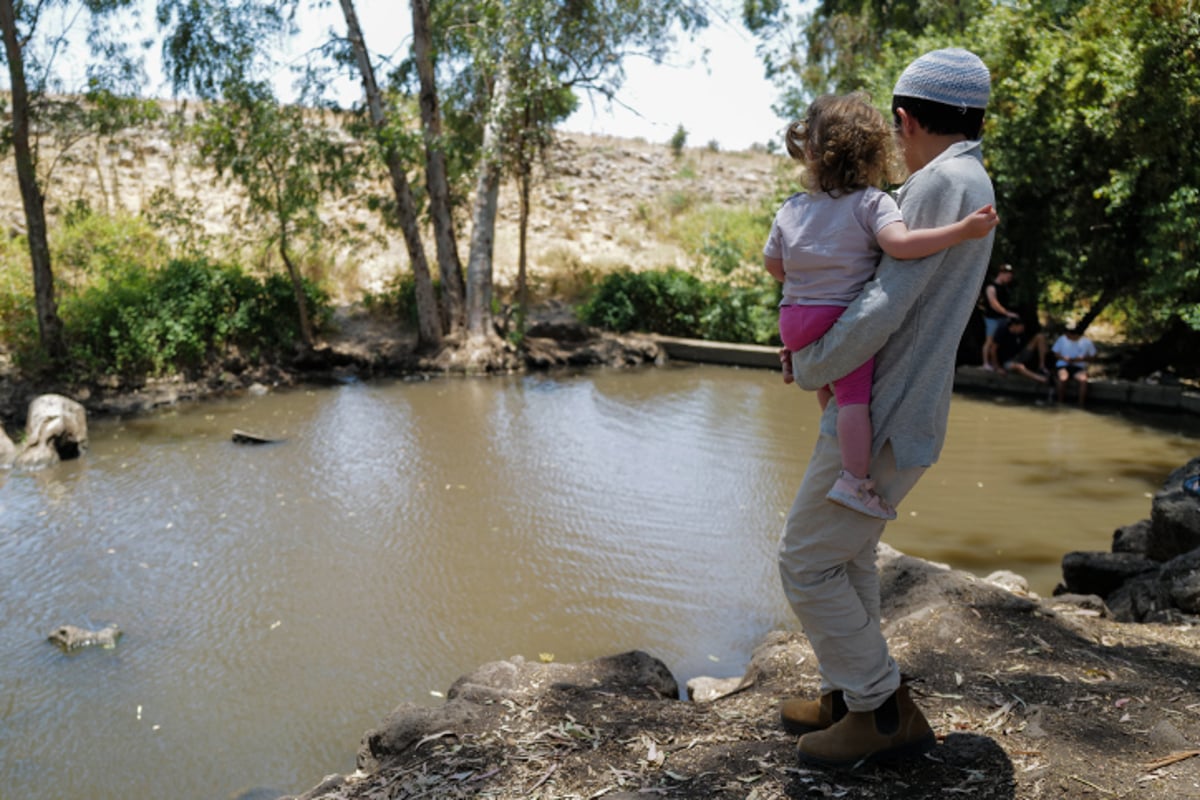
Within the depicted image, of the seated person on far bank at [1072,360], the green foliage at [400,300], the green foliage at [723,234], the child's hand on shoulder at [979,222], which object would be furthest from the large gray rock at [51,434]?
the seated person on far bank at [1072,360]

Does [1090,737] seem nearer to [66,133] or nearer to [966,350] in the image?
[966,350]

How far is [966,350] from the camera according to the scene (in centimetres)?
1523

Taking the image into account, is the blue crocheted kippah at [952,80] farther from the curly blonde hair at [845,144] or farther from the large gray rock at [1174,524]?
the large gray rock at [1174,524]

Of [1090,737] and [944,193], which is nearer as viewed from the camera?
[944,193]

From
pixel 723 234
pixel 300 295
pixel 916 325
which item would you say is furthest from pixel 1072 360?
pixel 916 325

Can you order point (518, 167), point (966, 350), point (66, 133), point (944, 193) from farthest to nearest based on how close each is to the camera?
point (518, 167) < point (966, 350) < point (66, 133) < point (944, 193)

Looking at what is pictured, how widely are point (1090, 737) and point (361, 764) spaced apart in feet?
8.49

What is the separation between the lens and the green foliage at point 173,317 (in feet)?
44.3

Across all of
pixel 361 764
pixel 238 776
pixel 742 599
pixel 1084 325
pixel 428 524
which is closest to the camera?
pixel 361 764

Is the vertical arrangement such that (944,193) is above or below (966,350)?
above

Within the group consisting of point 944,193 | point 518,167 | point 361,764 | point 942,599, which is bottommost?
point 361,764

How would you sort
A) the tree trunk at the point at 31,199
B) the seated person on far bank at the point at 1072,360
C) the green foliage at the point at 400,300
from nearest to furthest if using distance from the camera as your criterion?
the tree trunk at the point at 31,199 → the seated person on far bank at the point at 1072,360 → the green foliage at the point at 400,300

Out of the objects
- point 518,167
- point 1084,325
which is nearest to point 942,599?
point 1084,325

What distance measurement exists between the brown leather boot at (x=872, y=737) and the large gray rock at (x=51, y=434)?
31.9 ft
